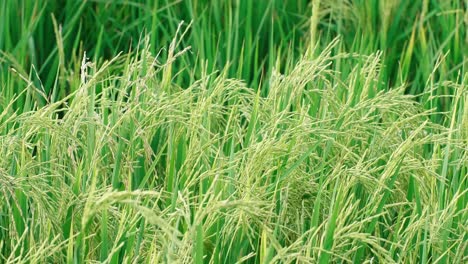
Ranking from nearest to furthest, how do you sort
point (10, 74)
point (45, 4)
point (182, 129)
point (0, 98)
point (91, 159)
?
point (91, 159) → point (182, 129) → point (0, 98) → point (10, 74) → point (45, 4)

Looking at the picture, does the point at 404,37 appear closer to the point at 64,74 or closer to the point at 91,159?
the point at 64,74

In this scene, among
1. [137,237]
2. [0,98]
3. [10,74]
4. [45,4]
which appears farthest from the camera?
[45,4]

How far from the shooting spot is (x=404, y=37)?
3105 millimetres

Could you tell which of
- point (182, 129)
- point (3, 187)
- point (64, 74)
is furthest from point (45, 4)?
point (3, 187)

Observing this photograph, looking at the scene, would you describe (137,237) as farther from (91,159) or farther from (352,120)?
(352,120)

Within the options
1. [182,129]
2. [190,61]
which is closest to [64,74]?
[190,61]

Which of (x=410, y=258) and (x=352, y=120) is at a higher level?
(x=352, y=120)

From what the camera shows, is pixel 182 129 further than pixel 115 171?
Yes

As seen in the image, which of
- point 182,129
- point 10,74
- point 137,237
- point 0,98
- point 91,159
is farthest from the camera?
point 10,74

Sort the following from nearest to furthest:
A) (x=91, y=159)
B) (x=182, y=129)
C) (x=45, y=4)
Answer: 1. (x=91, y=159)
2. (x=182, y=129)
3. (x=45, y=4)

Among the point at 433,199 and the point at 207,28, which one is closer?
the point at 433,199

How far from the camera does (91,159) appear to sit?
1935 millimetres

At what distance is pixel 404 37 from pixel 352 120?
3.51 ft

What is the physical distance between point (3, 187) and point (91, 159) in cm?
19
